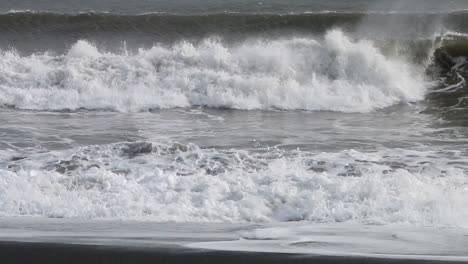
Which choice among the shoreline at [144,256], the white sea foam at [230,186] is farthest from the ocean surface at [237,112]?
the shoreline at [144,256]

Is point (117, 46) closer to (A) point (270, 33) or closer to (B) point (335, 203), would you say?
(A) point (270, 33)

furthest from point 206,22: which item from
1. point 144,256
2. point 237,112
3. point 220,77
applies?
point 144,256

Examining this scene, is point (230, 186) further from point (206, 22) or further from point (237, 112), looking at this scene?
point (206, 22)

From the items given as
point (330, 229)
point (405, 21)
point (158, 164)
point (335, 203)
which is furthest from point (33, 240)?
point (405, 21)

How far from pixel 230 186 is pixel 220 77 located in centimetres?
706

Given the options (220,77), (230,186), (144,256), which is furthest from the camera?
(220,77)

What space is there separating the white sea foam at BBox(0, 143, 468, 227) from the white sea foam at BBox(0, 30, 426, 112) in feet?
14.7

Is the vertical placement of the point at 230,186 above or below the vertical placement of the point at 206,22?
below

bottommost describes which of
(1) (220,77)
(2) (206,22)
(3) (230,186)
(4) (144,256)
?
(4) (144,256)

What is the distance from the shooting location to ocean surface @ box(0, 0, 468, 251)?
692 centimetres

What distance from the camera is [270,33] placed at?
56.4 ft

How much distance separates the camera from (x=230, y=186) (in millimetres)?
7297

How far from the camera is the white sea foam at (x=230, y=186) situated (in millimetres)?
6648

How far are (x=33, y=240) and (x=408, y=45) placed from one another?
1244 cm
